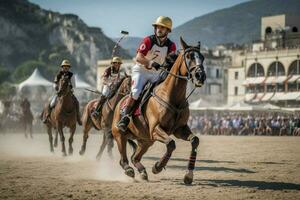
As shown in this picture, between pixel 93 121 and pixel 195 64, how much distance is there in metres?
8.98

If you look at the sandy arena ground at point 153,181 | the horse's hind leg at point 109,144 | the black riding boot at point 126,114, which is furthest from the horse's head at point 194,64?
the horse's hind leg at point 109,144

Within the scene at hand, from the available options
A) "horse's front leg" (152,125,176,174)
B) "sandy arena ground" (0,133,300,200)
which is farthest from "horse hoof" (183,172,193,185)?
"horse's front leg" (152,125,176,174)

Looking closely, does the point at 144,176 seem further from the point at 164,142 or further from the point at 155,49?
the point at 155,49

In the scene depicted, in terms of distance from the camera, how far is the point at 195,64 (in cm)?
1207

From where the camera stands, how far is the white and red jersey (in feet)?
43.8

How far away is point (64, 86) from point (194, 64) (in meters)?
9.94

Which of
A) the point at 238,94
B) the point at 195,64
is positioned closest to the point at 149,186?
Answer: the point at 195,64

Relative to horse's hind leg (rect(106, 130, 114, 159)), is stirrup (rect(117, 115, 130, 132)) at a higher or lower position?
higher

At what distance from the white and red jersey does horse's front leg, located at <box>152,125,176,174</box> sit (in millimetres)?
1866

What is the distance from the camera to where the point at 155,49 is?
13.5m

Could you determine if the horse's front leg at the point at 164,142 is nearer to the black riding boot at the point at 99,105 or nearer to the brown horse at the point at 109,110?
the brown horse at the point at 109,110

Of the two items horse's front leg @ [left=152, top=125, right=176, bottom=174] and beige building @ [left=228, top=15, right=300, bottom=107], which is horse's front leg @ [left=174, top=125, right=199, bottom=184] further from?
beige building @ [left=228, top=15, right=300, bottom=107]

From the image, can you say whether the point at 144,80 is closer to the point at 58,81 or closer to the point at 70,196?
the point at 70,196

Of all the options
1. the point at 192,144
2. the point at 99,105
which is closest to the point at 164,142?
the point at 192,144
